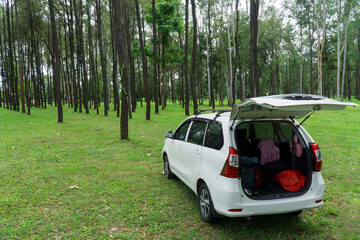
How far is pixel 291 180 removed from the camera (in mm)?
3391

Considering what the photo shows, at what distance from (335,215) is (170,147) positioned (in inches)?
130

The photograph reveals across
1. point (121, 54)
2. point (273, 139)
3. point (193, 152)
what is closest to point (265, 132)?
point (273, 139)

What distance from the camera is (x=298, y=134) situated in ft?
11.6

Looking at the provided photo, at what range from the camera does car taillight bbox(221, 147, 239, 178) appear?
303cm

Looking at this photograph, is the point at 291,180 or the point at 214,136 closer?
the point at 291,180

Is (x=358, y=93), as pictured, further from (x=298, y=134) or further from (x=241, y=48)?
(x=298, y=134)

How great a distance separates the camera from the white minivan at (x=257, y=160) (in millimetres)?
2975

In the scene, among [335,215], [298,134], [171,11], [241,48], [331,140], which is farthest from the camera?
[241,48]

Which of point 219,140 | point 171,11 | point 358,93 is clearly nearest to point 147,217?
point 219,140

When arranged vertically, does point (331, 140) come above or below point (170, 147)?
below

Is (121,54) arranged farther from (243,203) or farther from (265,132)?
(243,203)

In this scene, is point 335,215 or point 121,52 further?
point 121,52

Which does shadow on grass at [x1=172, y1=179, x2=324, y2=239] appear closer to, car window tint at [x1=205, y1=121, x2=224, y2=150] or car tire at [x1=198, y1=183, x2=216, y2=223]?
car tire at [x1=198, y1=183, x2=216, y2=223]

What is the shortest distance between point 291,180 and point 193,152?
1572 millimetres
